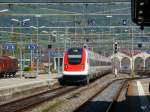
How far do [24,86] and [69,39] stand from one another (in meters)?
61.6

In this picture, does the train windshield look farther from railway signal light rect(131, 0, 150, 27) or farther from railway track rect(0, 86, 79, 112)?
railway signal light rect(131, 0, 150, 27)

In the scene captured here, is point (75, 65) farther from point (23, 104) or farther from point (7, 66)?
point (7, 66)

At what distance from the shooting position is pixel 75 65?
48000 mm

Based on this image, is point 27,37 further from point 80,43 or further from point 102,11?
point 102,11

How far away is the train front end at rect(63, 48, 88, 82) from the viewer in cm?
4784

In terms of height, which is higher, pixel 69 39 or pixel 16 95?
pixel 69 39

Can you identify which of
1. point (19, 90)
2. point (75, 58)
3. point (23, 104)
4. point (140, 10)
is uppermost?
point (140, 10)

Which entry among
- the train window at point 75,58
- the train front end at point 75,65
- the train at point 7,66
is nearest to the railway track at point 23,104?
the train front end at point 75,65

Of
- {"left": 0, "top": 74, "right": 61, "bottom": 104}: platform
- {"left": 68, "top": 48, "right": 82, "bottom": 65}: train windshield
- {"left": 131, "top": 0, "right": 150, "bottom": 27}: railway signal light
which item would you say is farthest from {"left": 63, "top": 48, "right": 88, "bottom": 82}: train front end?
{"left": 131, "top": 0, "right": 150, "bottom": 27}: railway signal light

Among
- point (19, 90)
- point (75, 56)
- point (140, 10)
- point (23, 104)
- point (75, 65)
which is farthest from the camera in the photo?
point (75, 56)

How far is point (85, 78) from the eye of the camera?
4850cm

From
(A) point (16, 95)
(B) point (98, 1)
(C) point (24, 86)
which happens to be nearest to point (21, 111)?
(A) point (16, 95)

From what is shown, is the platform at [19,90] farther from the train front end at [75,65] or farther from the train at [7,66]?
the train at [7,66]

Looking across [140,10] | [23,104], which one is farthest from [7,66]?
[140,10]
